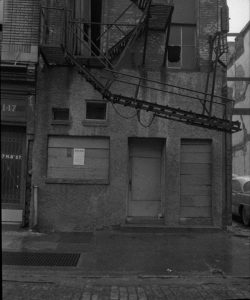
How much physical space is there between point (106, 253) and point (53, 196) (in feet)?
10.4

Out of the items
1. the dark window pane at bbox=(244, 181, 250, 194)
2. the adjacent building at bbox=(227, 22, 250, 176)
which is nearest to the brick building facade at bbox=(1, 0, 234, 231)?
the dark window pane at bbox=(244, 181, 250, 194)

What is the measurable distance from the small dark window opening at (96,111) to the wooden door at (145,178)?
111cm

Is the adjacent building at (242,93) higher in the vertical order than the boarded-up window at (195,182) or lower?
higher

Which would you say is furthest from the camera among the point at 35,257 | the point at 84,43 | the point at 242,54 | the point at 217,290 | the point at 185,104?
the point at 242,54

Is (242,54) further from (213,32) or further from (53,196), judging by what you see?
(53,196)

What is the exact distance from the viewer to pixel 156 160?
41.9 ft

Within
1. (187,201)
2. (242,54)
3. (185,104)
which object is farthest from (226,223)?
(242,54)

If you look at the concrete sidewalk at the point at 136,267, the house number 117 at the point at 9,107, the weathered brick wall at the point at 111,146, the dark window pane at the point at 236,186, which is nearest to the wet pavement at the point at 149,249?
the concrete sidewalk at the point at 136,267

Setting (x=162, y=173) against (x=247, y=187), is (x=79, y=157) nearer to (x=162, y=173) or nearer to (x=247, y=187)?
(x=162, y=173)

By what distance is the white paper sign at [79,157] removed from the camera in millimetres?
12336

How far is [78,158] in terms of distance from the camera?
1234 cm

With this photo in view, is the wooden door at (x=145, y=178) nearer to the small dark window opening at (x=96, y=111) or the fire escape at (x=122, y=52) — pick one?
the small dark window opening at (x=96, y=111)

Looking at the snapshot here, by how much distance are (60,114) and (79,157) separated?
50.2 inches

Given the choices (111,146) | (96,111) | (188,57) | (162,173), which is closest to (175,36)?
(188,57)
